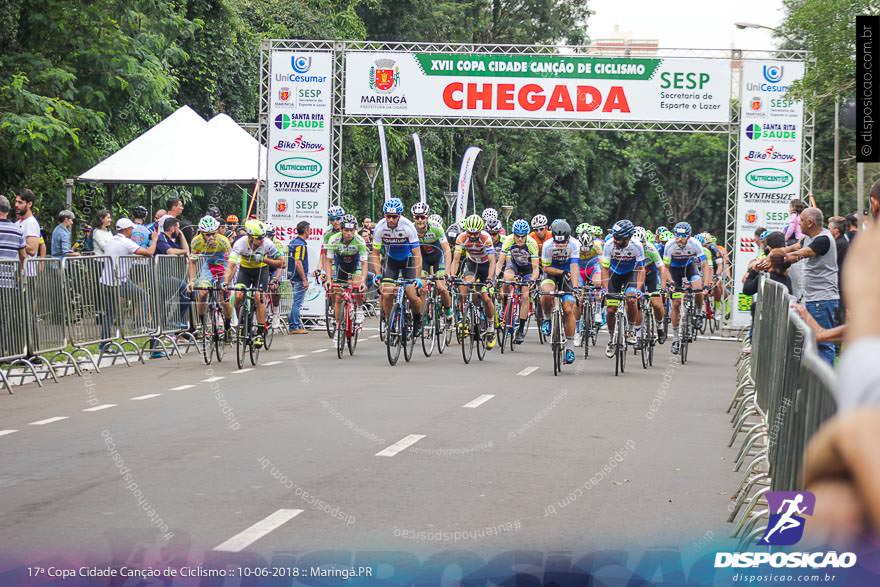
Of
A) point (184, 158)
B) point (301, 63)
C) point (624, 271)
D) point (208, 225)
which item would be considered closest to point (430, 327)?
point (624, 271)

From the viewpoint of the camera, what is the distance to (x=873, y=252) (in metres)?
1.14

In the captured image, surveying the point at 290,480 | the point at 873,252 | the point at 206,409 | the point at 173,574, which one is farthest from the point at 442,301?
the point at 873,252

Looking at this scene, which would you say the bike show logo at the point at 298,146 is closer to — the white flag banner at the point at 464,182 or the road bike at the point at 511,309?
the road bike at the point at 511,309

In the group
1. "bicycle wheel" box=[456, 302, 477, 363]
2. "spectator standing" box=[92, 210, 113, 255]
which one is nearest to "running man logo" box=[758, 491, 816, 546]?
"bicycle wheel" box=[456, 302, 477, 363]

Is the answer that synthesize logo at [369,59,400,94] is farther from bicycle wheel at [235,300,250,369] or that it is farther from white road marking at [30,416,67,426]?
white road marking at [30,416,67,426]

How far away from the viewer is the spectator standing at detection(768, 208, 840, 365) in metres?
12.9

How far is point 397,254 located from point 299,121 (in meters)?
9.03

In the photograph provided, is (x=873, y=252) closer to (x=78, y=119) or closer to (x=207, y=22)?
(x=78, y=119)

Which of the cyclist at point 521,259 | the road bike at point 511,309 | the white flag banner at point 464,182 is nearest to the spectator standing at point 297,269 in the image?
the road bike at point 511,309

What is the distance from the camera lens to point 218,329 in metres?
17.6

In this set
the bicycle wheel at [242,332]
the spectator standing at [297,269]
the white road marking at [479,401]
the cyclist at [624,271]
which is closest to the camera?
the white road marking at [479,401]

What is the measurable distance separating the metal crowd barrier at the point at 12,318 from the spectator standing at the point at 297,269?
32.9 feet

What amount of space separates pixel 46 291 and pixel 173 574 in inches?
416

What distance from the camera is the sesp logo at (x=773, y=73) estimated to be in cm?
2617
